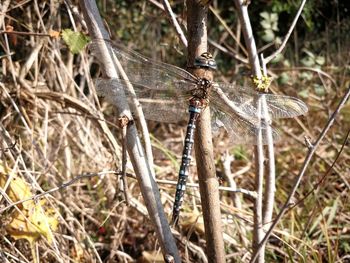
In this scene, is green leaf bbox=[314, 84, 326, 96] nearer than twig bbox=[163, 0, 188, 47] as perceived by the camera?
No

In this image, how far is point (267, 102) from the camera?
5.32ft

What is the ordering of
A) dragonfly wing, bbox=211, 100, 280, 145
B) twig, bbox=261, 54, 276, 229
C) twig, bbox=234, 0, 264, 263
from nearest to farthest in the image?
1. twig, bbox=234, 0, 264, 263
2. twig, bbox=261, 54, 276, 229
3. dragonfly wing, bbox=211, 100, 280, 145

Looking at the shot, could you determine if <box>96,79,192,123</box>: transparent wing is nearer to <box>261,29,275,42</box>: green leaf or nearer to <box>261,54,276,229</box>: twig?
<box>261,54,276,229</box>: twig

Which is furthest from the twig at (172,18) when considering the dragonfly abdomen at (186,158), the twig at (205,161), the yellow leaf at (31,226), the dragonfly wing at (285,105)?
the yellow leaf at (31,226)

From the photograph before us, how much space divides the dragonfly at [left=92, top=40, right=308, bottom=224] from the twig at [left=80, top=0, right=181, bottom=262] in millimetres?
139

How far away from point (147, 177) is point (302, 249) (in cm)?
86

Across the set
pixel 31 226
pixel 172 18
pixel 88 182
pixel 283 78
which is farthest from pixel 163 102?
pixel 283 78

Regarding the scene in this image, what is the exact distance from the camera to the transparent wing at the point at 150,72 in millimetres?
1603

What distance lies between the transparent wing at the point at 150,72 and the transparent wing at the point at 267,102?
0.40 ft

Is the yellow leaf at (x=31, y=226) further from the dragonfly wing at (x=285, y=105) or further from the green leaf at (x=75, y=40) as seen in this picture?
the dragonfly wing at (x=285, y=105)

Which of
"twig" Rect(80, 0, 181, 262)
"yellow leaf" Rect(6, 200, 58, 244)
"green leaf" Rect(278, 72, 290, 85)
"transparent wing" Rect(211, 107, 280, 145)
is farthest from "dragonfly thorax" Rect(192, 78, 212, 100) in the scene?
"green leaf" Rect(278, 72, 290, 85)

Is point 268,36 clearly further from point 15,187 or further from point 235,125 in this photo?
point 15,187

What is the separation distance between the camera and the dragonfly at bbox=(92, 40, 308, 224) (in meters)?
1.54

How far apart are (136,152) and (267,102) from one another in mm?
517
